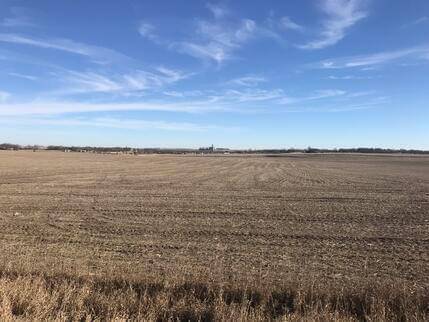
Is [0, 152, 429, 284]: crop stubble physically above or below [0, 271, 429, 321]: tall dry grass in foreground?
below

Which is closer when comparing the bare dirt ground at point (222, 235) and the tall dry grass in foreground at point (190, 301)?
the tall dry grass in foreground at point (190, 301)

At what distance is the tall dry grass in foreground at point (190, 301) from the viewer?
305 inches

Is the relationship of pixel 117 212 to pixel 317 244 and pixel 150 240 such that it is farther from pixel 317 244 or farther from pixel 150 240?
pixel 317 244

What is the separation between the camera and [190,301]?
848 centimetres

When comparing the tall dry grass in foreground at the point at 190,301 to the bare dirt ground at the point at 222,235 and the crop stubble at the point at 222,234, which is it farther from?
the crop stubble at the point at 222,234

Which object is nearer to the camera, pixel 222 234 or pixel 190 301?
pixel 190 301

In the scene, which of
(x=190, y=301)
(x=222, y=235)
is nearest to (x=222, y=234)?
(x=222, y=235)

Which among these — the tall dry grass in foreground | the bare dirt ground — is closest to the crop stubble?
the bare dirt ground

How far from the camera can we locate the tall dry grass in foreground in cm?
774

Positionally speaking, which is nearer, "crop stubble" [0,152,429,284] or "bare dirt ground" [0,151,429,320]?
"bare dirt ground" [0,151,429,320]

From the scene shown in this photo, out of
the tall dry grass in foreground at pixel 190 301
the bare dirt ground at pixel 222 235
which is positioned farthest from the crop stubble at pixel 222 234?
the tall dry grass in foreground at pixel 190 301

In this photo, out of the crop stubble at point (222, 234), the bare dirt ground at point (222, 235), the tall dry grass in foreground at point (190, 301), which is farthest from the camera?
the crop stubble at point (222, 234)

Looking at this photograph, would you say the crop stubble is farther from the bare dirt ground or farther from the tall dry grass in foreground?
the tall dry grass in foreground

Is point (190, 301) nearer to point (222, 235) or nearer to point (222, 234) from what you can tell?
point (222, 235)
